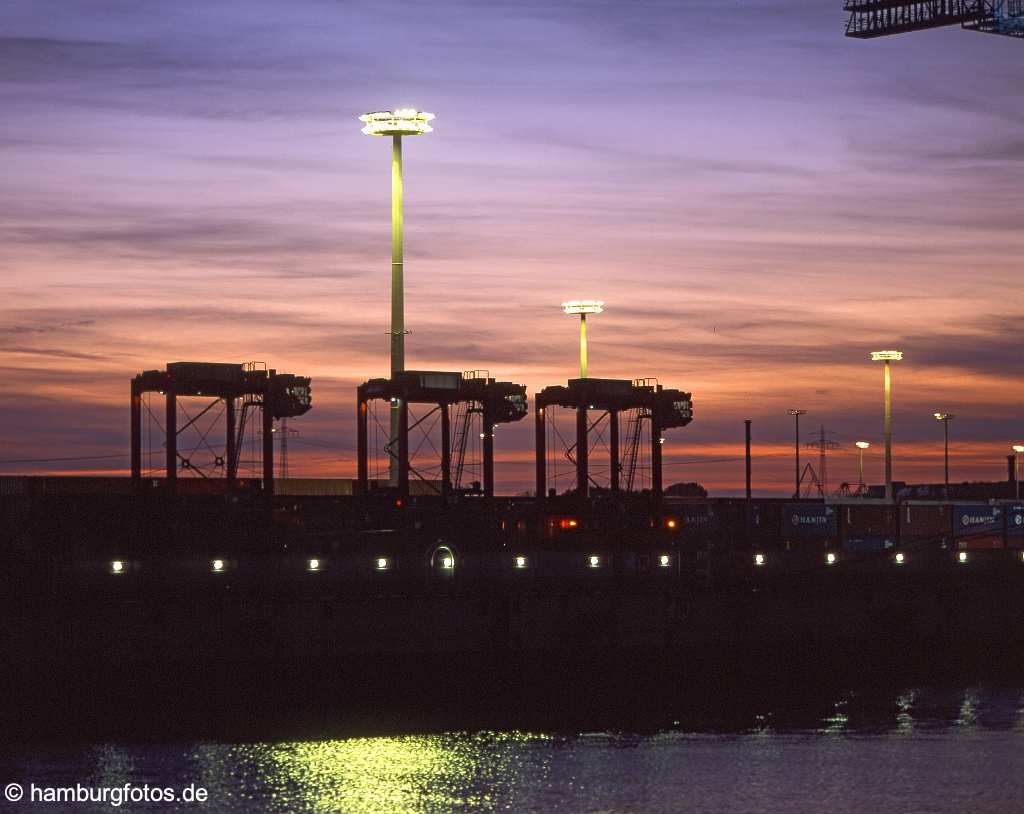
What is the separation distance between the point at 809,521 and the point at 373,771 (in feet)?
215

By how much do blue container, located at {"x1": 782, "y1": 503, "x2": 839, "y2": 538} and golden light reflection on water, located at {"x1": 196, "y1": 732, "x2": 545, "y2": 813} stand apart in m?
55.2

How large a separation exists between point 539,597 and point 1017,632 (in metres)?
30.3

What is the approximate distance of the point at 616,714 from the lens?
76.6m

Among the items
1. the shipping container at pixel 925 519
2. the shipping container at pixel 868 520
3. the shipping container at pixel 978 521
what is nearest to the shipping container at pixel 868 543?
the shipping container at pixel 868 520

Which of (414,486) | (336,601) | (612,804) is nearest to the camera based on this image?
(612,804)

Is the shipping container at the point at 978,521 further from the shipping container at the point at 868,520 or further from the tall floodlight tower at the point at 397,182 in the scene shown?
the tall floodlight tower at the point at 397,182

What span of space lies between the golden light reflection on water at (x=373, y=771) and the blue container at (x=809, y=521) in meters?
55.2

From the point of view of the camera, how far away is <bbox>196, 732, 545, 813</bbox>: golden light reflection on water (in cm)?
5891

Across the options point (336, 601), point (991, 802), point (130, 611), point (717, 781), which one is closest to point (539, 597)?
point (336, 601)

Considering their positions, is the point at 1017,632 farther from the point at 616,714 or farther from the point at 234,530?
the point at 234,530

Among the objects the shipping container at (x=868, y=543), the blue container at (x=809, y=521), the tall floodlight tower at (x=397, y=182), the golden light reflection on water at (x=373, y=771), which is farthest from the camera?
the blue container at (x=809, y=521)

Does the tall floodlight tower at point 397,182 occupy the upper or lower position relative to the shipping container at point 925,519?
upper

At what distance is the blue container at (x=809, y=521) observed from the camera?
123 metres

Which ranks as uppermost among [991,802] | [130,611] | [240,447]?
[240,447]
